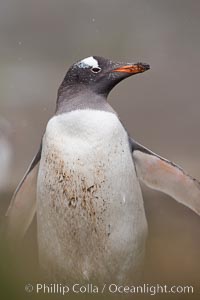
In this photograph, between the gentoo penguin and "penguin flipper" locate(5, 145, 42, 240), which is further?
"penguin flipper" locate(5, 145, 42, 240)

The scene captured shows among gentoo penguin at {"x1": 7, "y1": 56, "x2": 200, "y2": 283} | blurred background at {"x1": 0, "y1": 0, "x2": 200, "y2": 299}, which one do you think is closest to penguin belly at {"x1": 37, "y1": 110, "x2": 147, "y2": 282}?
gentoo penguin at {"x1": 7, "y1": 56, "x2": 200, "y2": 283}

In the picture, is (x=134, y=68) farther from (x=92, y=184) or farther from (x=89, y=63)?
(x=92, y=184)

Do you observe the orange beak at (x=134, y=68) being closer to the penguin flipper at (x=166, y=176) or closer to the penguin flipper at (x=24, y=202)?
the penguin flipper at (x=166, y=176)

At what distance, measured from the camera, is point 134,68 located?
3.66ft

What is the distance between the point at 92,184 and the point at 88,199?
0.10 ft

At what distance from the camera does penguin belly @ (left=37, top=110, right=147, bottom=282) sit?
1.06 m

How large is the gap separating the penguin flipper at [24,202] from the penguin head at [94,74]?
18 cm

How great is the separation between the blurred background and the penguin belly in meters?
0.72

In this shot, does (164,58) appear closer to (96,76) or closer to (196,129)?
(196,129)

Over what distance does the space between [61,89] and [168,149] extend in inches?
37.1

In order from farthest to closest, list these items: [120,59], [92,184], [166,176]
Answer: [120,59]
[166,176]
[92,184]

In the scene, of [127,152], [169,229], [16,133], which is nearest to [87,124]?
[127,152]

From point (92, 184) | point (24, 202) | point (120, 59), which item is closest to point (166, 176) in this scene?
point (92, 184)

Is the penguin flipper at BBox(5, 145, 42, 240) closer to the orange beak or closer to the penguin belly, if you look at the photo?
the penguin belly
